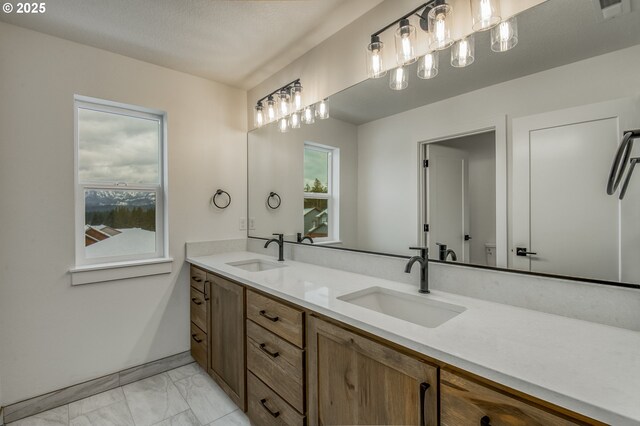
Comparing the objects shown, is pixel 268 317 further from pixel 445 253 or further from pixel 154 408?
pixel 154 408

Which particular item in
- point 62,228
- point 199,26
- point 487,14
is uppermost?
point 199,26

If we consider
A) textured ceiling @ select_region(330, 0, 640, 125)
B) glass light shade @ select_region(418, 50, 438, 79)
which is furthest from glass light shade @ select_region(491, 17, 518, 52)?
glass light shade @ select_region(418, 50, 438, 79)

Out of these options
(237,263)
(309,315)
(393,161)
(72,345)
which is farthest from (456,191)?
(72,345)

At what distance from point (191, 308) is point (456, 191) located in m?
2.22

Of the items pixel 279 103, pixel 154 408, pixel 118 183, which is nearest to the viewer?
pixel 154 408

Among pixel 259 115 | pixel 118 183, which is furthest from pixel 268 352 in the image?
pixel 259 115

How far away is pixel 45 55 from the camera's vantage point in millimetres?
1893

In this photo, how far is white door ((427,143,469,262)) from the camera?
1398 millimetres

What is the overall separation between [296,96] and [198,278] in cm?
160

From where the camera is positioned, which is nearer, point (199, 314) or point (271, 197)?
point (199, 314)

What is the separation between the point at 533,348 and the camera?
826mm

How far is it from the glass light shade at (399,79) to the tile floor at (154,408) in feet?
7.03

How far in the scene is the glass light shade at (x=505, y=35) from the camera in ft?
3.90

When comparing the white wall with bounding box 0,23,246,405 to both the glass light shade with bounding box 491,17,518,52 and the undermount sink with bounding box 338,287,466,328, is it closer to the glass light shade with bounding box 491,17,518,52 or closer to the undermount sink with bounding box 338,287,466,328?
the undermount sink with bounding box 338,287,466,328
